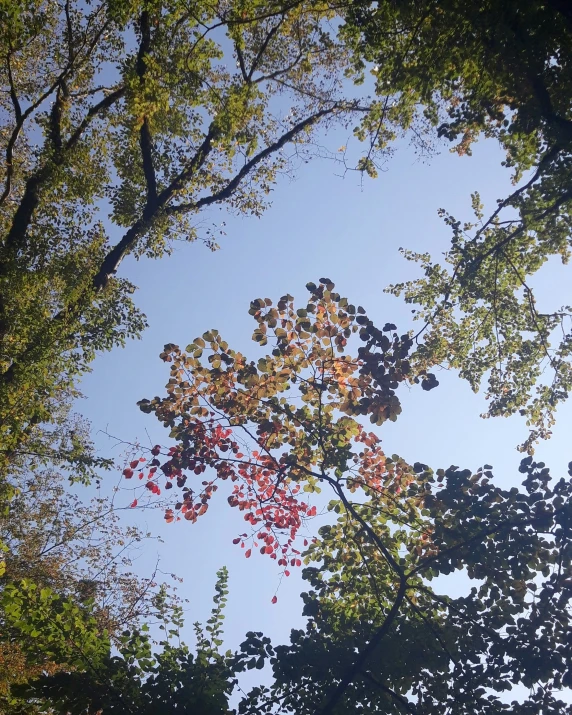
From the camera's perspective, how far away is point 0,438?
898 centimetres

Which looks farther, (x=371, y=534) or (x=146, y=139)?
(x=146, y=139)

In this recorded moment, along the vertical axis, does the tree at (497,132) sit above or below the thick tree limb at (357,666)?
above

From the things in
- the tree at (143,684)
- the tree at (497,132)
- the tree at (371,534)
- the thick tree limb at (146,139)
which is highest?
the thick tree limb at (146,139)

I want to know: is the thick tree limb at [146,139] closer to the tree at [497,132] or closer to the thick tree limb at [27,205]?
the thick tree limb at [27,205]

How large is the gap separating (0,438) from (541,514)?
328 inches

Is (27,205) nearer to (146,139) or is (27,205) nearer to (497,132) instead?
(146,139)

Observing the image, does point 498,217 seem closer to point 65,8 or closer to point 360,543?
point 360,543

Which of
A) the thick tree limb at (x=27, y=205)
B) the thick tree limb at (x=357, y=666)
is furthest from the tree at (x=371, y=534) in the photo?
the thick tree limb at (x=27, y=205)

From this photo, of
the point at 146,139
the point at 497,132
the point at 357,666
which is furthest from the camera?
the point at 146,139

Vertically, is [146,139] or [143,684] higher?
[146,139]

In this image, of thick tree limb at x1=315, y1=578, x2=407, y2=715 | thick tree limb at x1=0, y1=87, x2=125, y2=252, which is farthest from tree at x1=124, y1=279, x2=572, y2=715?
Result: thick tree limb at x1=0, y1=87, x2=125, y2=252

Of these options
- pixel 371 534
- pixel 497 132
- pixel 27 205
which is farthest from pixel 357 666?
pixel 27 205

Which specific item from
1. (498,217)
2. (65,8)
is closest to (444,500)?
(498,217)

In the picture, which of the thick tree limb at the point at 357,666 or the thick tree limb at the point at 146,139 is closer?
the thick tree limb at the point at 357,666
